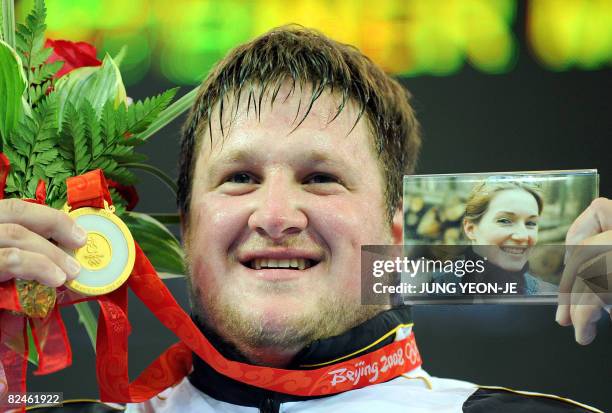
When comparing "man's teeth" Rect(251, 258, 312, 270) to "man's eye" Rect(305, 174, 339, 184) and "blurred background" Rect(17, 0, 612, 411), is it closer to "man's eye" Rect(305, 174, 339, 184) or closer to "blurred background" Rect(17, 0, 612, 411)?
"man's eye" Rect(305, 174, 339, 184)

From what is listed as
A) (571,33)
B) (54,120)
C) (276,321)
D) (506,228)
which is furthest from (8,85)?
(571,33)

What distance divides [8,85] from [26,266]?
13.6 inches

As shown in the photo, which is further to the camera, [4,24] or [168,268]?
[168,268]

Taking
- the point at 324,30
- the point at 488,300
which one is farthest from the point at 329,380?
the point at 324,30

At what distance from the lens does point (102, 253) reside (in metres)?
1.36

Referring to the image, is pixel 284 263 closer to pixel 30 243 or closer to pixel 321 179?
pixel 321 179

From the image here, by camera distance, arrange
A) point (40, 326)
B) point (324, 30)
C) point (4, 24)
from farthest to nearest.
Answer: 1. point (324, 30)
2. point (4, 24)
3. point (40, 326)

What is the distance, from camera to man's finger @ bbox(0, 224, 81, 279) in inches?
51.3

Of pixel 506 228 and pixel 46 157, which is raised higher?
pixel 46 157

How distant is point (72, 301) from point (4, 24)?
54 centimetres

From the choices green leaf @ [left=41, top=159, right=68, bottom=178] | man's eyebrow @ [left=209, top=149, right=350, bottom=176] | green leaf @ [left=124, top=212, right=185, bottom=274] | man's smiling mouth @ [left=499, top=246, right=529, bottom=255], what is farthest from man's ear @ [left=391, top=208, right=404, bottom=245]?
green leaf @ [left=41, top=159, right=68, bottom=178]

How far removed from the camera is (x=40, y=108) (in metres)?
1.44

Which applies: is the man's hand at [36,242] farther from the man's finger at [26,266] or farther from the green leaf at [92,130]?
the green leaf at [92,130]

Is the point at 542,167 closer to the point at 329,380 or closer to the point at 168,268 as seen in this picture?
the point at 329,380
